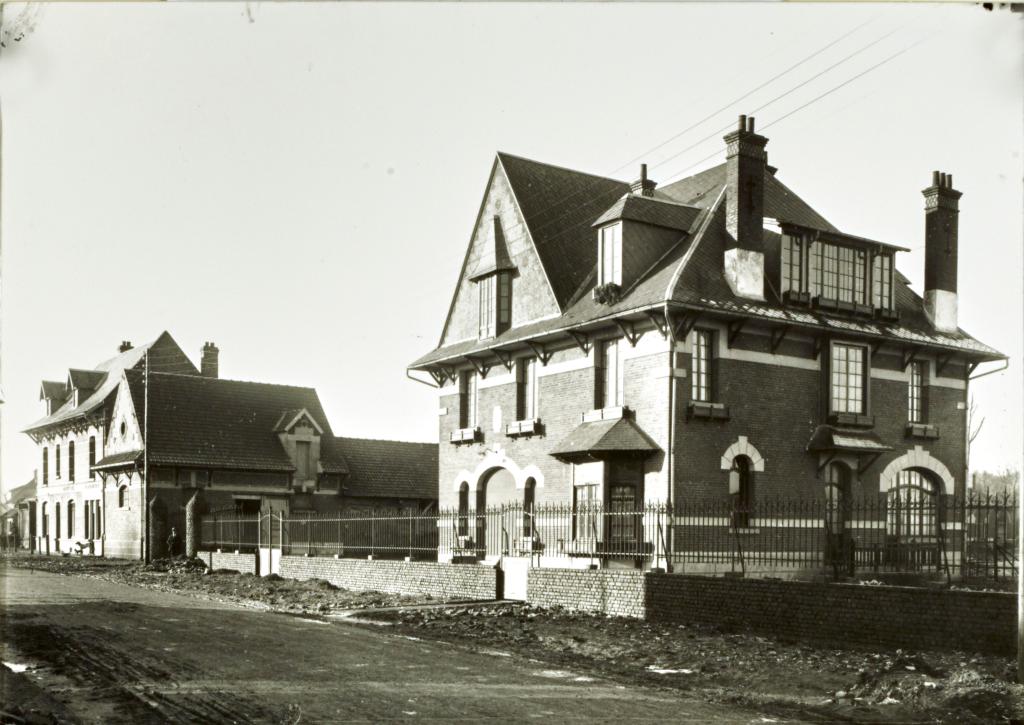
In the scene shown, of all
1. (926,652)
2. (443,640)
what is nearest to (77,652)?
(443,640)

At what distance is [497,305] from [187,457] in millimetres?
19009

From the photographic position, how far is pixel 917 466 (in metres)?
28.0

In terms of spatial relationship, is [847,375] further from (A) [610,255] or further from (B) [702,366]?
(A) [610,255]

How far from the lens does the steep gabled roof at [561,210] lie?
28562 mm

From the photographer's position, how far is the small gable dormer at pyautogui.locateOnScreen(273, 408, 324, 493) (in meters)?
46.2

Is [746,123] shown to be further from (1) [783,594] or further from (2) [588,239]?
(1) [783,594]

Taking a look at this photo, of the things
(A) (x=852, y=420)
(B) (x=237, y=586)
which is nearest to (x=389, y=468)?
(B) (x=237, y=586)

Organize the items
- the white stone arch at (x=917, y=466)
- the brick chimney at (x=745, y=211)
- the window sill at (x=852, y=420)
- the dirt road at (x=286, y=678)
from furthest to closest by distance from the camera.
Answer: the white stone arch at (x=917, y=466) → the window sill at (x=852, y=420) → the brick chimney at (x=745, y=211) → the dirt road at (x=286, y=678)

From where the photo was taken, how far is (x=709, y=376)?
80.7 ft

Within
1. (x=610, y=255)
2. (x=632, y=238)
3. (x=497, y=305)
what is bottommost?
(x=497, y=305)

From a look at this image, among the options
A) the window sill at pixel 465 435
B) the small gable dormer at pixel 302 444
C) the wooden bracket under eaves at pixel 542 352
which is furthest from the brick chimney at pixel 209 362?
the wooden bracket under eaves at pixel 542 352

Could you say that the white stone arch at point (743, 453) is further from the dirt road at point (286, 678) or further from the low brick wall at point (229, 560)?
the low brick wall at point (229, 560)

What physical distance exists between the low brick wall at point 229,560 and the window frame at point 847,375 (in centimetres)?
1793

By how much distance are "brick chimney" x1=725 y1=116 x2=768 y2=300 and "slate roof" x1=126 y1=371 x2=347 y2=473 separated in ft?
83.6
